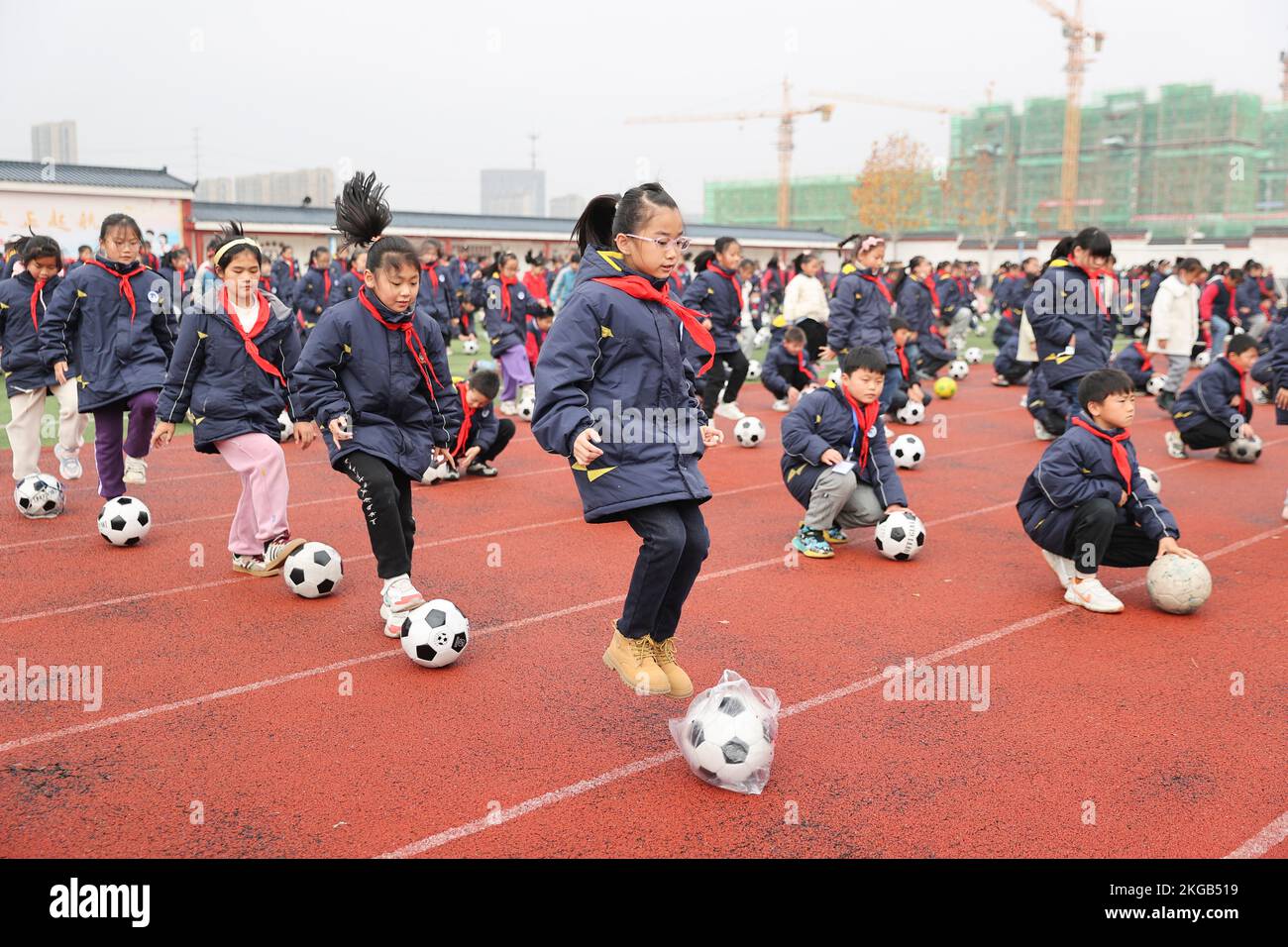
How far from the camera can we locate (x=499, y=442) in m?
8.89

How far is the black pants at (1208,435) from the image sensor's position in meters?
9.78

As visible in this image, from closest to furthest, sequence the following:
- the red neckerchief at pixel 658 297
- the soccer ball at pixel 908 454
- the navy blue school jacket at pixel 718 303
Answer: the red neckerchief at pixel 658 297
the soccer ball at pixel 908 454
the navy blue school jacket at pixel 718 303

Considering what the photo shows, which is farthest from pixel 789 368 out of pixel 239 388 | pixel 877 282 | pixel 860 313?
pixel 239 388

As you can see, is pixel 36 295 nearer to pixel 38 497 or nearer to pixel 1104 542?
pixel 38 497

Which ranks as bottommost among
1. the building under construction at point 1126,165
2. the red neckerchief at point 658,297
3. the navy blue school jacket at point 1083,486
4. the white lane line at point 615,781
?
the white lane line at point 615,781

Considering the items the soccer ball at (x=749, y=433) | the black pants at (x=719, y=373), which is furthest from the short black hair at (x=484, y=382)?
the black pants at (x=719, y=373)

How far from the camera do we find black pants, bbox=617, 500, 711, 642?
3.85 meters

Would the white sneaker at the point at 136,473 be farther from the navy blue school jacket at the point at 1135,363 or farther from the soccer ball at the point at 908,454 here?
the navy blue school jacket at the point at 1135,363

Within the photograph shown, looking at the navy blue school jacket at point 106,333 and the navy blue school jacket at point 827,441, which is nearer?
the navy blue school jacket at point 827,441

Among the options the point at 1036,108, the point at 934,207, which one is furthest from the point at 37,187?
the point at 1036,108

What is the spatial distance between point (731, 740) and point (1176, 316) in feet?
37.5

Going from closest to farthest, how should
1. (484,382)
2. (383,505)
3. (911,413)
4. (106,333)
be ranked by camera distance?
1. (383,505)
2. (106,333)
3. (484,382)
4. (911,413)

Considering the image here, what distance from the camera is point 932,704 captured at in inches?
169

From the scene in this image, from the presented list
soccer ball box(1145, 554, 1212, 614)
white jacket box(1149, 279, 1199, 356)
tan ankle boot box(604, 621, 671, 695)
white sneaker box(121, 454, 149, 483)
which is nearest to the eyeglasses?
tan ankle boot box(604, 621, 671, 695)
